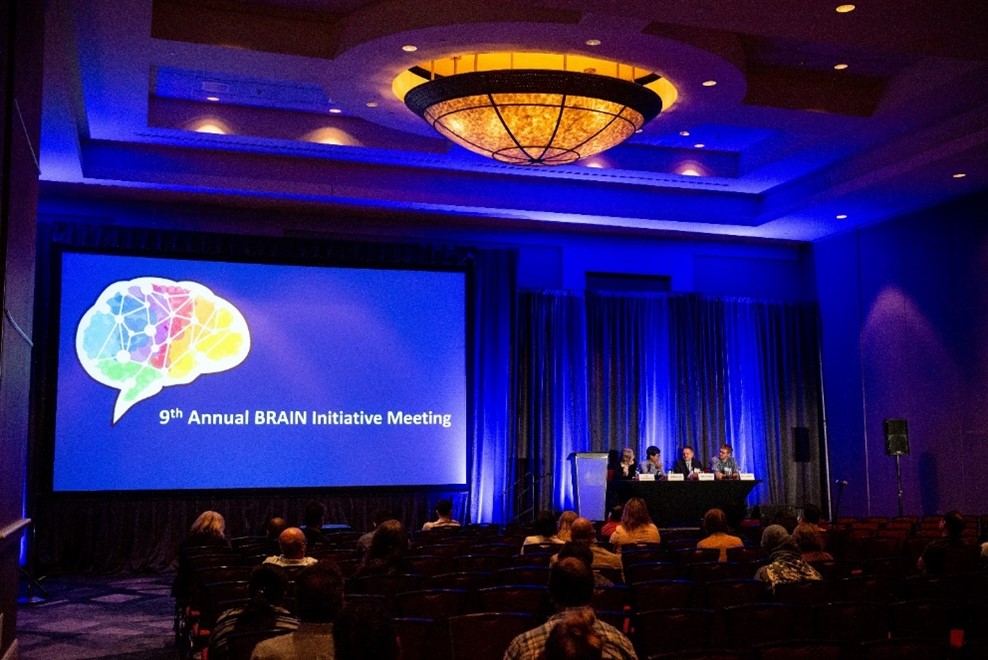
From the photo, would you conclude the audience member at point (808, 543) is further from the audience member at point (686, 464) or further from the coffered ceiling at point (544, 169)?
the audience member at point (686, 464)

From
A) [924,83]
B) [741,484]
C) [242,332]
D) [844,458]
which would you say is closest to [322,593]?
[924,83]

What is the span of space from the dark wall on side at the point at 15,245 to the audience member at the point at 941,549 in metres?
5.77

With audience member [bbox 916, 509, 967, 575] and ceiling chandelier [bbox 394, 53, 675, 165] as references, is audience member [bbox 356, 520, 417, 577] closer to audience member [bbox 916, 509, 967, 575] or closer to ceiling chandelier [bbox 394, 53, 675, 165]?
audience member [bbox 916, 509, 967, 575]

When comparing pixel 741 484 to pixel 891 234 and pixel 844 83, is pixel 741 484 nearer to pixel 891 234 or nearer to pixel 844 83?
pixel 891 234

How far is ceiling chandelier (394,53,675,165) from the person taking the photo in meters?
9.16

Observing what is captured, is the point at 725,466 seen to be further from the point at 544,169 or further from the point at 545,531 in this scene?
the point at 545,531

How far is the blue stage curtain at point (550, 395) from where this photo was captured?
15133 millimetres

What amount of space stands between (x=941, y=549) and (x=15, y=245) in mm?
6299

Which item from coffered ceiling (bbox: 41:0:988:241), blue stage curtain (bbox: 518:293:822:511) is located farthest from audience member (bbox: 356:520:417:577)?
blue stage curtain (bbox: 518:293:822:511)

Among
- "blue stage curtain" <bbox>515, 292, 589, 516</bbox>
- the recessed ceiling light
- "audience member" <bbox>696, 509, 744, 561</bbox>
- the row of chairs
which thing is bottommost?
the row of chairs

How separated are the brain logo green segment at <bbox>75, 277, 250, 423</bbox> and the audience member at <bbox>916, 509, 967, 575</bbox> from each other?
9.04 m

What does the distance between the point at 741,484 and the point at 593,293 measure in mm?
3835

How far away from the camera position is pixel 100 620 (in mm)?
9352

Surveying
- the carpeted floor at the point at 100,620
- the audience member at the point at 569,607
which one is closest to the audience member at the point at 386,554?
the carpeted floor at the point at 100,620
